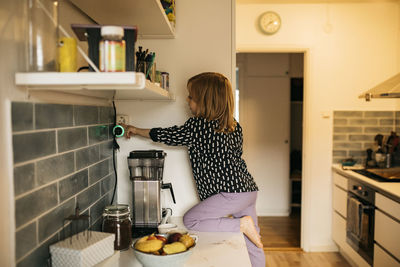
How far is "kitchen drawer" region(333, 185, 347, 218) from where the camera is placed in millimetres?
3337

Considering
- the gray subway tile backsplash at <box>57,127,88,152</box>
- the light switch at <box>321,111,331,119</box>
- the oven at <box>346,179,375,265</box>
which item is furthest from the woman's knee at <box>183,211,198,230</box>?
the light switch at <box>321,111,331,119</box>

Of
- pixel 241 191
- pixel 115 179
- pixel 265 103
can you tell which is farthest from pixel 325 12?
pixel 115 179

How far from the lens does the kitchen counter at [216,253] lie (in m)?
1.33

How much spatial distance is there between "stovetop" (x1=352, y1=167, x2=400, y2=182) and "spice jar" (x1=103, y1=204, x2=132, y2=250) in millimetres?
2182

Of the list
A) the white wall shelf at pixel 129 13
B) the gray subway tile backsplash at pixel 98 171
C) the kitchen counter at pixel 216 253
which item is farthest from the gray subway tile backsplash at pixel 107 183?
the white wall shelf at pixel 129 13

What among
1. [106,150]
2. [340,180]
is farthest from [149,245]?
[340,180]

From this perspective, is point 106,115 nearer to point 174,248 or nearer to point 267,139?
point 174,248

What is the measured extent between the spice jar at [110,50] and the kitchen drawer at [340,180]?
2867mm

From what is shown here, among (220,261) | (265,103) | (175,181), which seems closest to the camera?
(220,261)

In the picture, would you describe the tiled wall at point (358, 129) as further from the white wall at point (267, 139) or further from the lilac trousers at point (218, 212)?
the lilac trousers at point (218, 212)

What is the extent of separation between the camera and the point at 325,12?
3543mm

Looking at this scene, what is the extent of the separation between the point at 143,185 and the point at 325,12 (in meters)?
2.75

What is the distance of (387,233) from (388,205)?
0.20 m

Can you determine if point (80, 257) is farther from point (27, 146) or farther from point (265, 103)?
point (265, 103)
